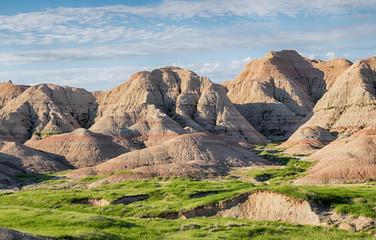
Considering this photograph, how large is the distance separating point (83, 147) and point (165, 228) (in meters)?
86.0

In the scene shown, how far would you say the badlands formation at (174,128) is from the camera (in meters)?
88.2

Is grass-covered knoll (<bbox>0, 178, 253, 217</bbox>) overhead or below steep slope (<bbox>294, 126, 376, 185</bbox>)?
overhead

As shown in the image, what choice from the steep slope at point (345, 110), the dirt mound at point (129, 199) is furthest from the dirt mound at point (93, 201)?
the steep slope at point (345, 110)

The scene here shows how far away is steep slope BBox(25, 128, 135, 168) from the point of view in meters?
109

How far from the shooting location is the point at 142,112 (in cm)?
15362

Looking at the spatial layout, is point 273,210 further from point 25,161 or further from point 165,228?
point 25,161

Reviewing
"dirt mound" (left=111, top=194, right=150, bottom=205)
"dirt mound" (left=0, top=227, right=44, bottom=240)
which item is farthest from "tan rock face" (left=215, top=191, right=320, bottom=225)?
"dirt mound" (left=0, top=227, right=44, bottom=240)

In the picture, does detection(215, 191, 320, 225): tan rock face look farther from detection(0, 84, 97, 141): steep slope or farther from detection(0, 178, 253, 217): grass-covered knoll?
detection(0, 84, 97, 141): steep slope

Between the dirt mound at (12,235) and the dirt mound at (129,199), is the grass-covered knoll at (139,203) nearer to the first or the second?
the dirt mound at (129,199)

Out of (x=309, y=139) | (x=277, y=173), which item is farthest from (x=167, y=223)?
(x=309, y=139)

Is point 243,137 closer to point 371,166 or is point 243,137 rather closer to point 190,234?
point 371,166

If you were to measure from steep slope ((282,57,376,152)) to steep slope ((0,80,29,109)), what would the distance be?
350 ft

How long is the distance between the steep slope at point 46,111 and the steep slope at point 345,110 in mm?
74438

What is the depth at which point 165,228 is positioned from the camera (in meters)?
29.9
